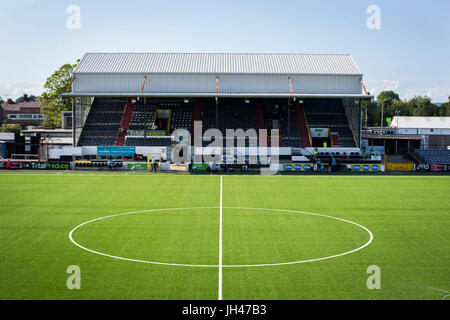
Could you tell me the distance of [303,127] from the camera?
192ft

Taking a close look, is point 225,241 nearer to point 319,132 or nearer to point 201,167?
point 201,167

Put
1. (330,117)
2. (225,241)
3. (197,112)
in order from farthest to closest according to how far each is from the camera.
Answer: (330,117) → (197,112) → (225,241)

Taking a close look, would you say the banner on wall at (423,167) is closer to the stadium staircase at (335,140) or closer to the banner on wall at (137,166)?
the stadium staircase at (335,140)

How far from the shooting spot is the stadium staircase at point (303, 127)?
2190 inches

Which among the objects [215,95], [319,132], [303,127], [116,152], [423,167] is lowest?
[423,167]

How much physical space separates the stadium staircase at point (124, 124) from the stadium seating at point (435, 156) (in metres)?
37.1

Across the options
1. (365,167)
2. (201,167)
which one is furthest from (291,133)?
(201,167)

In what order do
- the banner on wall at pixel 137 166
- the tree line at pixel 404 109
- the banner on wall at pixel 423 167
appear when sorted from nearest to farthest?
the banner on wall at pixel 137 166, the banner on wall at pixel 423 167, the tree line at pixel 404 109

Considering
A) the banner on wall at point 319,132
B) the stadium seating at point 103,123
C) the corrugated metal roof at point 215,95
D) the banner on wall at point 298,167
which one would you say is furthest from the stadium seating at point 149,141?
the banner on wall at point 319,132

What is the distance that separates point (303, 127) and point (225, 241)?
43.3 m

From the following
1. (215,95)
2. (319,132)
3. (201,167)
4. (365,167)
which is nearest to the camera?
(201,167)

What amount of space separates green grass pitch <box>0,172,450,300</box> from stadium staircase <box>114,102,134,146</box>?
24398mm

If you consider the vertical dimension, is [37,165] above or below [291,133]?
below
